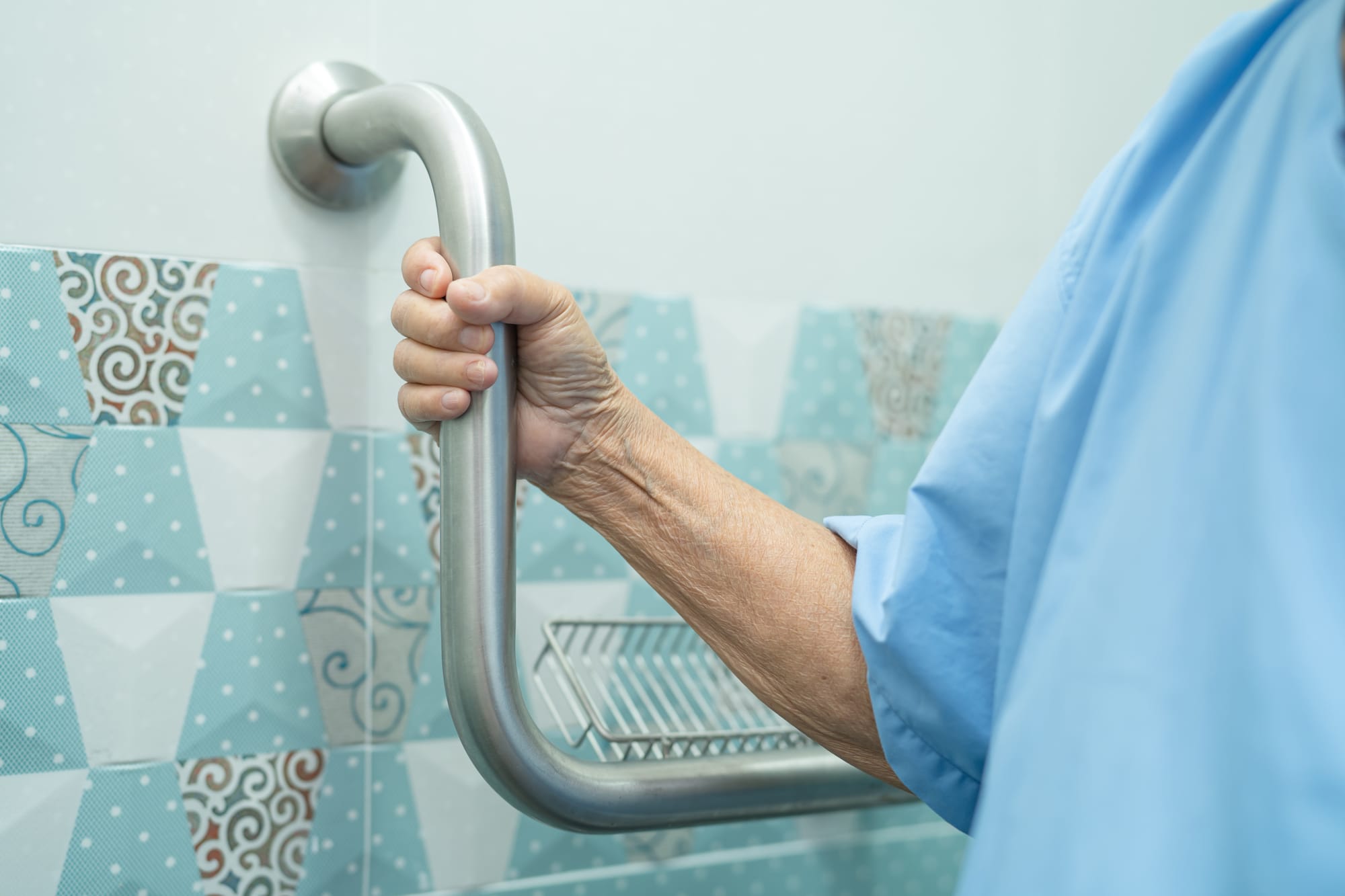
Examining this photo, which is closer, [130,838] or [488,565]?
[488,565]

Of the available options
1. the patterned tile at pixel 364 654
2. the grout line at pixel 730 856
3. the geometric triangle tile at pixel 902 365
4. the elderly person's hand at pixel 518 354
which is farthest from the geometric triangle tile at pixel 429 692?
the geometric triangle tile at pixel 902 365

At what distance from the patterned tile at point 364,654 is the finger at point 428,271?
0.28 meters

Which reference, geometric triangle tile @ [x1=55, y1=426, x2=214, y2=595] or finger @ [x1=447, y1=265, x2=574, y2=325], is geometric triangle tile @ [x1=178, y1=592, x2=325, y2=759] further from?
finger @ [x1=447, y1=265, x2=574, y2=325]

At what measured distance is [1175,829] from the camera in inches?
11.5

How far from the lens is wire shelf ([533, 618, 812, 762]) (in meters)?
0.72

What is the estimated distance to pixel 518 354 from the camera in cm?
54

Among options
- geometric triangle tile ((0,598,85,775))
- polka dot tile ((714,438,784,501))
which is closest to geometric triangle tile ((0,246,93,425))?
geometric triangle tile ((0,598,85,775))

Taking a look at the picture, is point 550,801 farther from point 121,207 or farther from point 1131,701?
point 121,207

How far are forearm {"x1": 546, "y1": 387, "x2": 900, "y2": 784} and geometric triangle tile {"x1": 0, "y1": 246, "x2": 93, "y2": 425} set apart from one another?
309 millimetres

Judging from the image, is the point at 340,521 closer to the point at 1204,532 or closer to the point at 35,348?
the point at 35,348

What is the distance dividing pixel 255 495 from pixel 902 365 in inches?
22.4

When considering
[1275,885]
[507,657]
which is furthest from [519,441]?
[1275,885]

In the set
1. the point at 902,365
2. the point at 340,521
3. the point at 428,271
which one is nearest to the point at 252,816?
the point at 340,521

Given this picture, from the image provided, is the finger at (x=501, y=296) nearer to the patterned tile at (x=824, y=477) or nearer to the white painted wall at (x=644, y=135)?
the white painted wall at (x=644, y=135)
